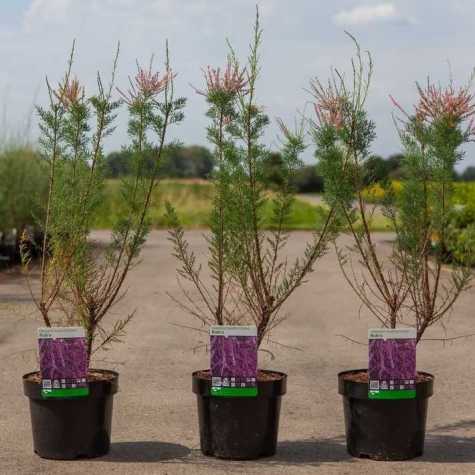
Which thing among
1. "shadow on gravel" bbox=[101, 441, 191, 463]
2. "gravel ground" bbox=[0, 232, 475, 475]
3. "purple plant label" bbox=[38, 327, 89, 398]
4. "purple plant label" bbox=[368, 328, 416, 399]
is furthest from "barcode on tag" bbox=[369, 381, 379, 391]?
"purple plant label" bbox=[38, 327, 89, 398]

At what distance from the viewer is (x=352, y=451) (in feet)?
20.6

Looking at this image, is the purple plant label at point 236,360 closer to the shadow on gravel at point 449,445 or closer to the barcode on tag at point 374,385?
the barcode on tag at point 374,385

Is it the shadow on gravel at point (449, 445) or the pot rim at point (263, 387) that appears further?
the shadow on gravel at point (449, 445)

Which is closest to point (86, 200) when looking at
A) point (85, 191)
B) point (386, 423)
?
point (85, 191)

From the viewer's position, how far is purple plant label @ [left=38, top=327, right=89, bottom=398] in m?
6.02

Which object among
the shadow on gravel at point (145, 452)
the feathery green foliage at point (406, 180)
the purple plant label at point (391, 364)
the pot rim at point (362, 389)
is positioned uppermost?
the feathery green foliage at point (406, 180)

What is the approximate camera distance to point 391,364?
608 cm

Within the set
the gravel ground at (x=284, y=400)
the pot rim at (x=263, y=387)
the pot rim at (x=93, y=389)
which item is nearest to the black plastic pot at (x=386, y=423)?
the gravel ground at (x=284, y=400)

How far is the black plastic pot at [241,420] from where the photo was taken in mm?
6129

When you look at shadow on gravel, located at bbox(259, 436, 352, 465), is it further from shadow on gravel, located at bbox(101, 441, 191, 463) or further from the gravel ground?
shadow on gravel, located at bbox(101, 441, 191, 463)

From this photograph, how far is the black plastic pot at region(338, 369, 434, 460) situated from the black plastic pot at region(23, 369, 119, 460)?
1513 millimetres

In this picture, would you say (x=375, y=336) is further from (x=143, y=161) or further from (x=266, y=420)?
(x=143, y=161)

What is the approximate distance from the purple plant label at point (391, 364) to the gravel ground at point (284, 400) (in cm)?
44

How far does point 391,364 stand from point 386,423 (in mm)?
368
